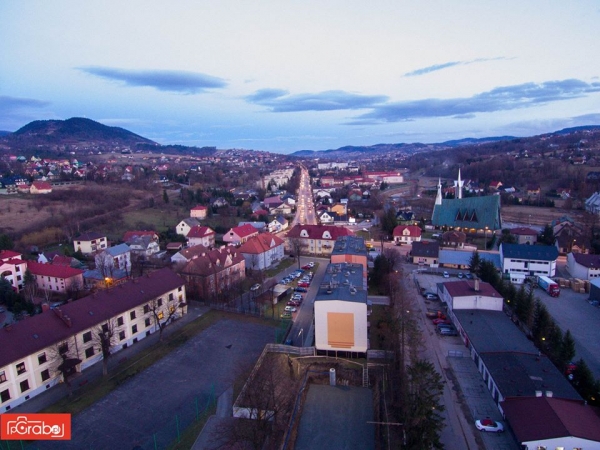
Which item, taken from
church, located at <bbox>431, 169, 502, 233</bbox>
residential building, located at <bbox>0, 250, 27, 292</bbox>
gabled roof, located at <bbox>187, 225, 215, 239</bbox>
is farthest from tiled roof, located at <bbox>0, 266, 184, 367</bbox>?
church, located at <bbox>431, 169, 502, 233</bbox>

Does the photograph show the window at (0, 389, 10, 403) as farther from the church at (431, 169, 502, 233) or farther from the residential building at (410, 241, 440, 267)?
the church at (431, 169, 502, 233)

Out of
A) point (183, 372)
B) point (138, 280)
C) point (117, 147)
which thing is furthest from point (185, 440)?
point (117, 147)

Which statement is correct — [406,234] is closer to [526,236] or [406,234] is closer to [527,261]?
[526,236]

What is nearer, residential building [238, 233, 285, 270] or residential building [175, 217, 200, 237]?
residential building [238, 233, 285, 270]

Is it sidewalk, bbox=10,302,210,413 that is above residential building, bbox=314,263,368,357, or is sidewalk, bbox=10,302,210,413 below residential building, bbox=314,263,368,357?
below

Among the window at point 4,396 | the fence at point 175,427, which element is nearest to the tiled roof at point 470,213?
the fence at point 175,427

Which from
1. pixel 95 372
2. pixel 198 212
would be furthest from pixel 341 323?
pixel 198 212

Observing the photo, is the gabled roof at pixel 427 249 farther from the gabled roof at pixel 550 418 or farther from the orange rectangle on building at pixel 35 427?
the orange rectangle on building at pixel 35 427
